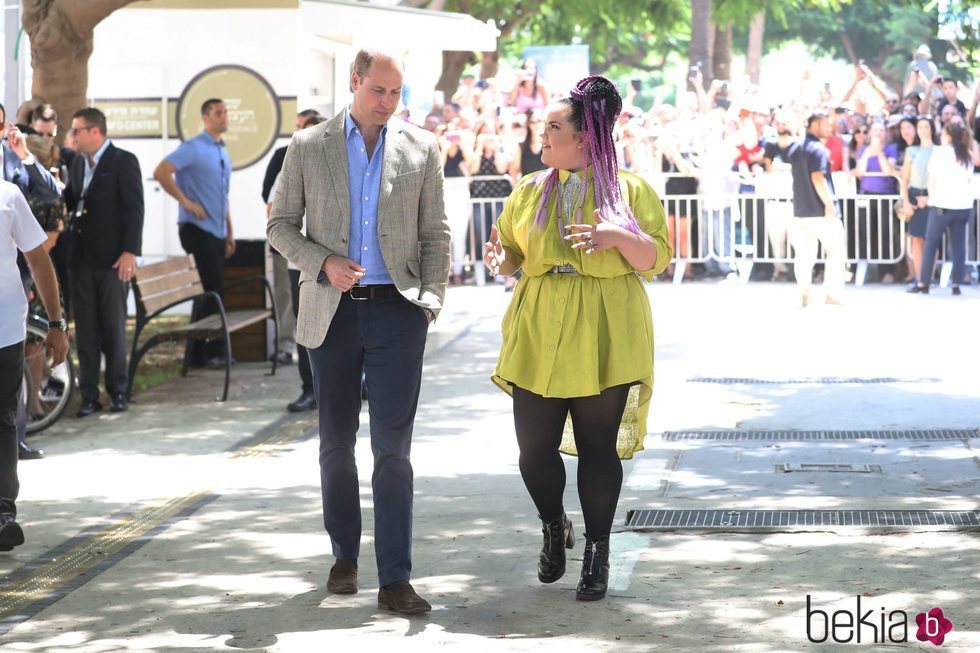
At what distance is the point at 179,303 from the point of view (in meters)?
12.1

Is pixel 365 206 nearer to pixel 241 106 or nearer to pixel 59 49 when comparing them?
pixel 59 49

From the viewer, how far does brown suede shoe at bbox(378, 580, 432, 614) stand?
19.0 feet

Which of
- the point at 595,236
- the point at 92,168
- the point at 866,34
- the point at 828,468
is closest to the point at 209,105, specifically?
the point at 92,168

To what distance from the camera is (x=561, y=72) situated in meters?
28.9

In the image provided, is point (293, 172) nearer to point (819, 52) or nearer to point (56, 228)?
point (56, 228)

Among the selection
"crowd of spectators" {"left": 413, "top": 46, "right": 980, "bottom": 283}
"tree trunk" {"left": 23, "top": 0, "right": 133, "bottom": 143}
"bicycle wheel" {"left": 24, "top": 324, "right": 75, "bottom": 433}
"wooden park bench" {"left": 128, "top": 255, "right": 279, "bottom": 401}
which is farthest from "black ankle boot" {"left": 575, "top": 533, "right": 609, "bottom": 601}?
"crowd of spectators" {"left": 413, "top": 46, "right": 980, "bottom": 283}

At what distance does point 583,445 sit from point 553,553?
421 millimetres

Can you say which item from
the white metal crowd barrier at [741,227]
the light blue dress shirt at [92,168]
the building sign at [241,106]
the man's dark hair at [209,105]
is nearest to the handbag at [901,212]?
the white metal crowd barrier at [741,227]

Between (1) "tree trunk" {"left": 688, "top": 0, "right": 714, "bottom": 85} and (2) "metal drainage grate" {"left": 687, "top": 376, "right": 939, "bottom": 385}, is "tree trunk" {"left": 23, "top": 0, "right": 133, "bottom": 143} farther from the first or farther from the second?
(1) "tree trunk" {"left": 688, "top": 0, "right": 714, "bottom": 85}

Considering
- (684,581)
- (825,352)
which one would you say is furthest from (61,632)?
(825,352)

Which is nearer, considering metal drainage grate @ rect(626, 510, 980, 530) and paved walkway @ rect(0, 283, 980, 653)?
paved walkway @ rect(0, 283, 980, 653)

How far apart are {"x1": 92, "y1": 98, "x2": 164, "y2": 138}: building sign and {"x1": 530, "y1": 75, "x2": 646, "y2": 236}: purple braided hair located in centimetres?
1140

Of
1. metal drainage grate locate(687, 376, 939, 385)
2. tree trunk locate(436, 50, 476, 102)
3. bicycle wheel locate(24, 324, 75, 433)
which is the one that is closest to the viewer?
bicycle wheel locate(24, 324, 75, 433)

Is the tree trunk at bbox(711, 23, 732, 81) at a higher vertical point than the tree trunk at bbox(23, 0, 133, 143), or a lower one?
higher
